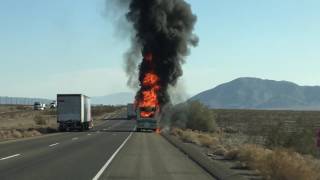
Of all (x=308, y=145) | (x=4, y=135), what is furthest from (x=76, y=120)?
(x=308, y=145)

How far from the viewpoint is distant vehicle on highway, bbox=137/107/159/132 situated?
189ft

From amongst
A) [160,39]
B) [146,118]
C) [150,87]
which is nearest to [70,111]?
[146,118]

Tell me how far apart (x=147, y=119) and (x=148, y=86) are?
9307 millimetres

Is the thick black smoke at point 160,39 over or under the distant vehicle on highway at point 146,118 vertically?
over

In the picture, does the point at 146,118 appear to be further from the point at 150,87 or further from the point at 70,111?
the point at 150,87

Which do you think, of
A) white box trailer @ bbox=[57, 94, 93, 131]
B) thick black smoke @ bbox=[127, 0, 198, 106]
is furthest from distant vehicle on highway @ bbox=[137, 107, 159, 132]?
thick black smoke @ bbox=[127, 0, 198, 106]

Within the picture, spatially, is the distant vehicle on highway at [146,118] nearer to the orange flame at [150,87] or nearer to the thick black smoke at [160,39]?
the orange flame at [150,87]

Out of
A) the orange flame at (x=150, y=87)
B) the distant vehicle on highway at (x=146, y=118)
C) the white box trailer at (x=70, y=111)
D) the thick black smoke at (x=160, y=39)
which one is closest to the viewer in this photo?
the white box trailer at (x=70, y=111)

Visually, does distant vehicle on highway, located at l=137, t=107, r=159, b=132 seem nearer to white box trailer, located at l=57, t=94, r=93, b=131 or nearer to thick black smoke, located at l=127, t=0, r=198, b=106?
white box trailer, located at l=57, t=94, r=93, b=131

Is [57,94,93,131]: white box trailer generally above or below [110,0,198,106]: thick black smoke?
below

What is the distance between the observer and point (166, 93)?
227ft

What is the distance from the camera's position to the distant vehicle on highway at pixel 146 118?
5772 cm

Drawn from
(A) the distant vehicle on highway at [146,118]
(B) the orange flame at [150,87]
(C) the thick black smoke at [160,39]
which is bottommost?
(A) the distant vehicle on highway at [146,118]

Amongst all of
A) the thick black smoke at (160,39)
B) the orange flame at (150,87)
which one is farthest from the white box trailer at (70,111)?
the thick black smoke at (160,39)
